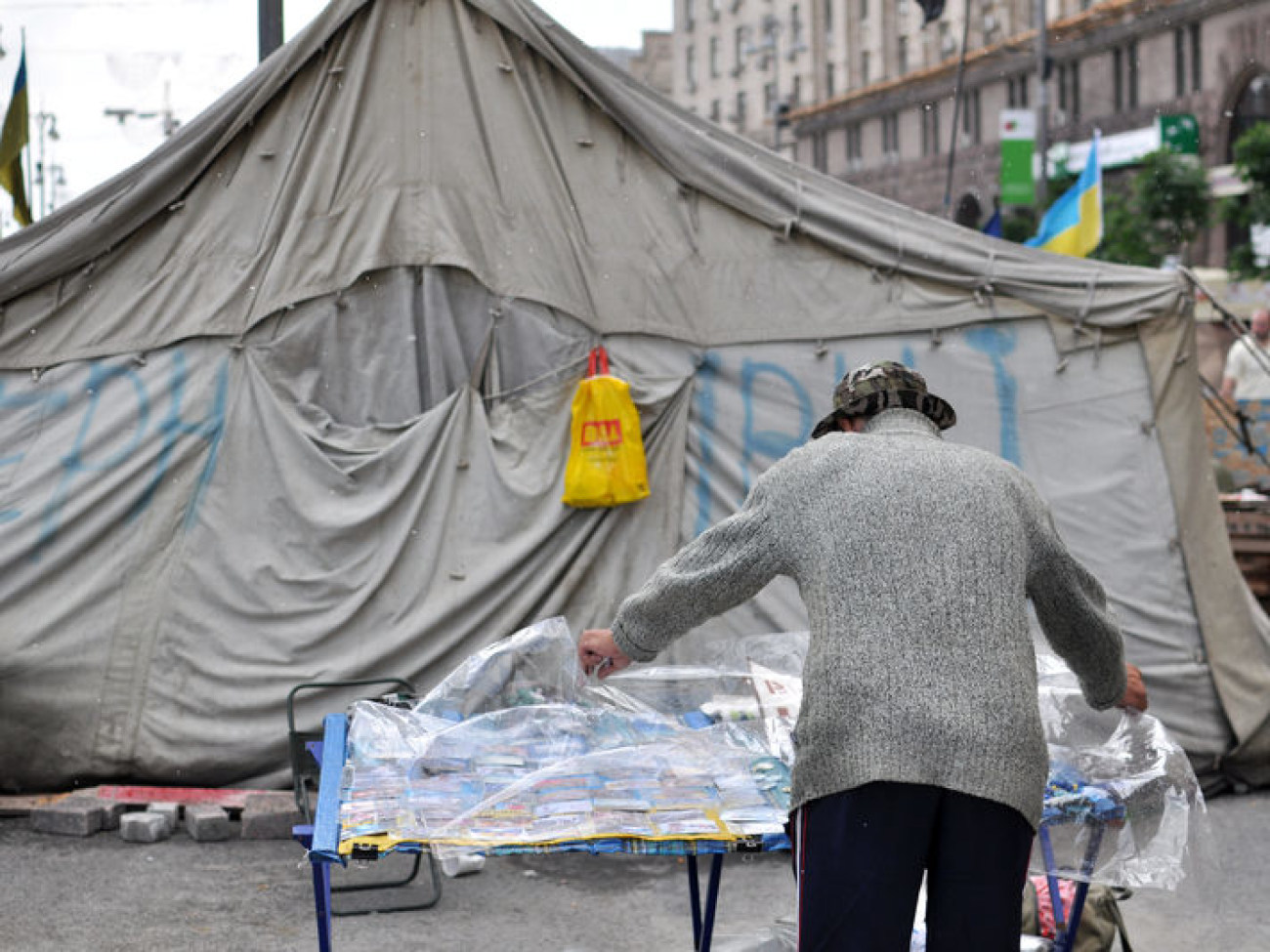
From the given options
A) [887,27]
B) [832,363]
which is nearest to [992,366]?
[832,363]

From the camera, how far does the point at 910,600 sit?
125 inches

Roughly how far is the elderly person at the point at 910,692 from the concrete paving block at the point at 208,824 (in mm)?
3941

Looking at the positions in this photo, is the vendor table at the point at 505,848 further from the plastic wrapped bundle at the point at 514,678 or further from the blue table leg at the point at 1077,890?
the plastic wrapped bundle at the point at 514,678

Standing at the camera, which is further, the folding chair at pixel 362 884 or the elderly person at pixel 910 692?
the folding chair at pixel 362 884

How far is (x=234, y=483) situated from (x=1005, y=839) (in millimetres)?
4920

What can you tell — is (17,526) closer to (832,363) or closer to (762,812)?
(832,363)

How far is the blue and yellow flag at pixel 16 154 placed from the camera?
29.1 feet

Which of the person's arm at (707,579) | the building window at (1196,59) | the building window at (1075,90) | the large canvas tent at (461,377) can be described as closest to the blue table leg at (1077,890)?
the person's arm at (707,579)

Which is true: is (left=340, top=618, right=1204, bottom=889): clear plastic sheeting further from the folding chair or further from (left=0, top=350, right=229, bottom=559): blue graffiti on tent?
(left=0, top=350, right=229, bottom=559): blue graffiti on tent

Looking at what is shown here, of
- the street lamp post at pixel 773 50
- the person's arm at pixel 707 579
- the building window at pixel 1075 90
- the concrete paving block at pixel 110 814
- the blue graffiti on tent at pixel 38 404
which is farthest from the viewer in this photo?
the street lamp post at pixel 773 50

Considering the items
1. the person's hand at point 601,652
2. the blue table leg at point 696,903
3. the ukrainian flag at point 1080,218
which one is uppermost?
the ukrainian flag at point 1080,218

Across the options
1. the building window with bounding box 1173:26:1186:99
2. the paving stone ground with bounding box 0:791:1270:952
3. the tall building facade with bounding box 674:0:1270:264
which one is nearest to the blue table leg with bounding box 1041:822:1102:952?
the paving stone ground with bounding box 0:791:1270:952

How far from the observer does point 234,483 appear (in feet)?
24.1

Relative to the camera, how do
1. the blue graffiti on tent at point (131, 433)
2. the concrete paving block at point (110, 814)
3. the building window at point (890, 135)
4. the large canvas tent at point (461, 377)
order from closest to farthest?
the concrete paving block at point (110, 814) → the large canvas tent at point (461, 377) → the blue graffiti on tent at point (131, 433) → the building window at point (890, 135)
